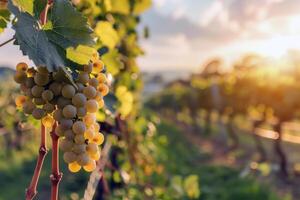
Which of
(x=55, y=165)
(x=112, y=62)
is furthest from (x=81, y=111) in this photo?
(x=112, y=62)

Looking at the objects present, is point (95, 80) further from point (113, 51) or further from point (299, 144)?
point (299, 144)

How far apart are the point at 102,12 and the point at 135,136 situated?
2045 mm

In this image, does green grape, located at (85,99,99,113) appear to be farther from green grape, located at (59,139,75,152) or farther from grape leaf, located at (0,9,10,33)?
grape leaf, located at (0,9,10,33)

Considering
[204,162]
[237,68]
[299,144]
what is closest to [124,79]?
[204,162]

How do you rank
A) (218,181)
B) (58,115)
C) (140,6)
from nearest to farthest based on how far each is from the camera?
(58,115), (140,6), (218,181)

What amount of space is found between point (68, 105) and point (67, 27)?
13 centimetres

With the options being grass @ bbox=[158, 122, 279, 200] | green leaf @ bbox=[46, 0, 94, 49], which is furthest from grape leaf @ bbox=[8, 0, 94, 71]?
grass @ bbox=[158, 122, 279, 200]

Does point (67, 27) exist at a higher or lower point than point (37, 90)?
higher

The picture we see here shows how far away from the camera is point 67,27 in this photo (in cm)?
85

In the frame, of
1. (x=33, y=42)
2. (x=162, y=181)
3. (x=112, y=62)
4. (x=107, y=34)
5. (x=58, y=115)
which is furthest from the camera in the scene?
(x=162, y=181)

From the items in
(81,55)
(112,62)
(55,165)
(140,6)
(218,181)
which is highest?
(81,55)

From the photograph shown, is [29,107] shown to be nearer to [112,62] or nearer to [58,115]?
[58,115]

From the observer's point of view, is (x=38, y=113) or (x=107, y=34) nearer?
(x=38, y=113)

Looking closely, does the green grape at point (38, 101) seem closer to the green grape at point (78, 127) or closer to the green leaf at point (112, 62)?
the green grape at point (78, 127)
